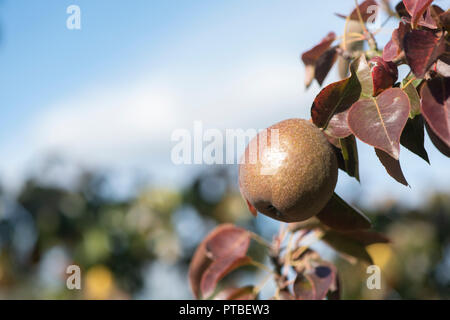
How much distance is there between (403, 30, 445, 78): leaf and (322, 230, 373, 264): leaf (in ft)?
2.68

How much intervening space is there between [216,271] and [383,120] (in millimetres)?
845

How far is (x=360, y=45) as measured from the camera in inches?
72.6

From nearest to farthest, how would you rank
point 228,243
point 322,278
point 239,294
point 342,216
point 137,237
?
point 342,216 → point 322,278 → point 239,294 → point 228,243 → point 137,237

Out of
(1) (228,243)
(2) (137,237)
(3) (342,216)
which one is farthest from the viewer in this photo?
(2) (137,237)

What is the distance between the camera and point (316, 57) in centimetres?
176

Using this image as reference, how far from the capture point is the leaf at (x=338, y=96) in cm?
122

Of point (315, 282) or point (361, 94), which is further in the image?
point (315, 282)

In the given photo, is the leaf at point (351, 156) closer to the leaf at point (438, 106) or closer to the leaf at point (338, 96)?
the leaf at point (338, 96)

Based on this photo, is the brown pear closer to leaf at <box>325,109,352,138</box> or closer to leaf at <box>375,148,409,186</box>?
leaf at <box>325,109,352,138</box>

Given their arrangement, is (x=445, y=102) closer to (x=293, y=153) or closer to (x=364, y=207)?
(x=293, y=153)

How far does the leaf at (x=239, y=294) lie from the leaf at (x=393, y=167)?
73 centimetres

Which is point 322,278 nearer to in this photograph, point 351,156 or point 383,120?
point 351,156

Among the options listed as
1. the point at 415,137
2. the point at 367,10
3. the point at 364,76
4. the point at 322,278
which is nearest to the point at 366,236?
the point at 322,278

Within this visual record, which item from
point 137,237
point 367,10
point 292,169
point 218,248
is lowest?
point 137,237
